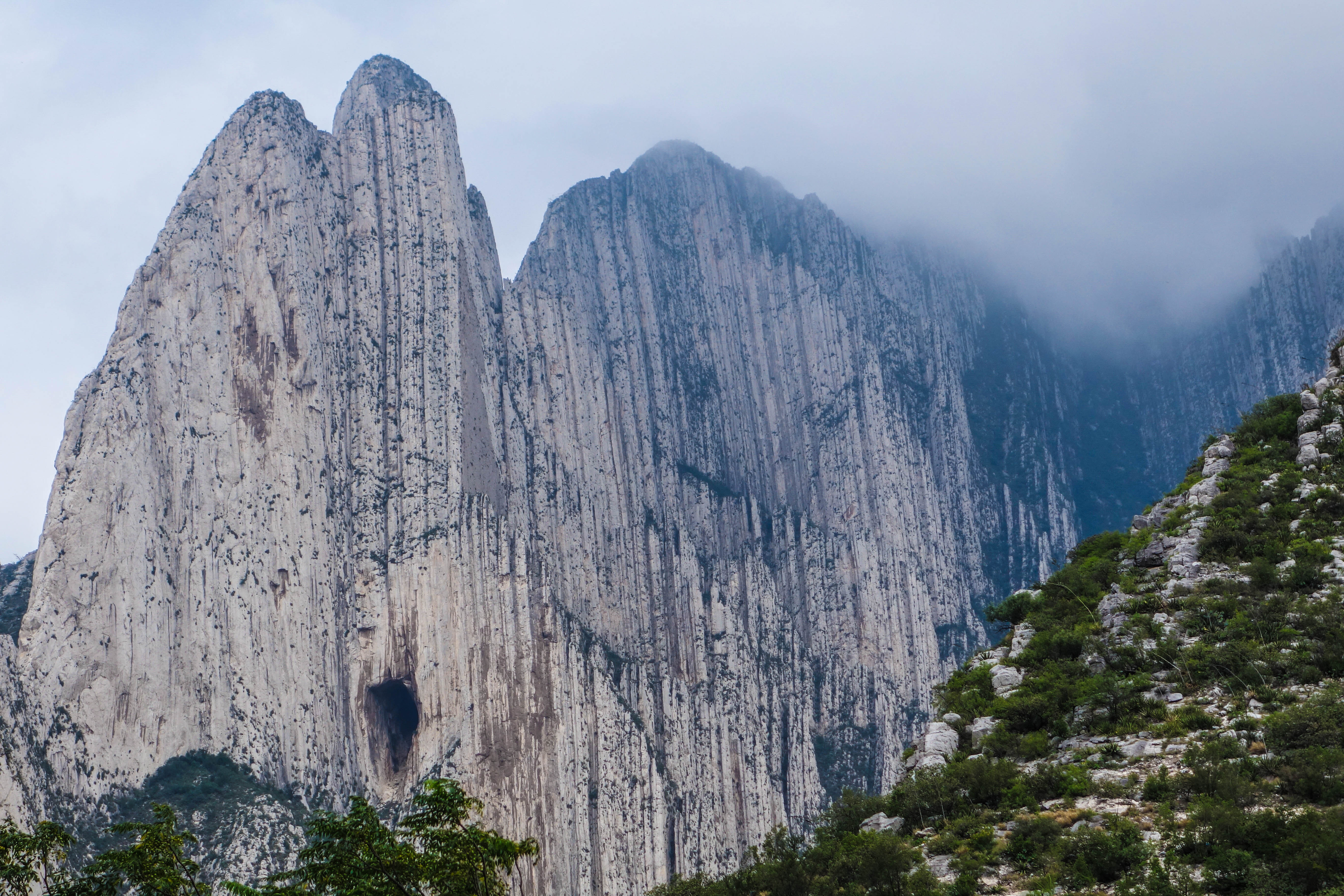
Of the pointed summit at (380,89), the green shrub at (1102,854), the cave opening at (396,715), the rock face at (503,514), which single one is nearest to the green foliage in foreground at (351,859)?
the green shrub at (1102,854)

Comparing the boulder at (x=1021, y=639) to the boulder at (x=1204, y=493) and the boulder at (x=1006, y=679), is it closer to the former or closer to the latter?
the boulder at (x=1006, y=679)

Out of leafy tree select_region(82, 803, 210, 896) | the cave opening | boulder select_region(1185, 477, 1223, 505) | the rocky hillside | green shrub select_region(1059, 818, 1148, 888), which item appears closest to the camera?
green shrub select_region(1059, 818, 1148, 888)

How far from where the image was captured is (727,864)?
94.6m

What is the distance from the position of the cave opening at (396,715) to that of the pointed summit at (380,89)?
56047 mm

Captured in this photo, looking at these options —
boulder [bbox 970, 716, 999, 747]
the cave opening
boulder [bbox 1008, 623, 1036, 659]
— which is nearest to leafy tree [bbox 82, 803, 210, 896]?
boulder [bbox 970, 716, 999, 747]

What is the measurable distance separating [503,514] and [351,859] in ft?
259

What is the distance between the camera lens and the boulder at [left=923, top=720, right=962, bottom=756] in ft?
65.3

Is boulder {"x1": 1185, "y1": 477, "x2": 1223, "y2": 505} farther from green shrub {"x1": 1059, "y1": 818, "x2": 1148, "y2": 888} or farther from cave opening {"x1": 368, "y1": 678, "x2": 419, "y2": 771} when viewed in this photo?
cave opening {"x1": 368, "y1": 678, "x2": 419, "y2": 771}

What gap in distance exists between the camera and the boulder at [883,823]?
1838 centimetres

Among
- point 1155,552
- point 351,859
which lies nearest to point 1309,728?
point 1155,552

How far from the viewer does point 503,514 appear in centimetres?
9644

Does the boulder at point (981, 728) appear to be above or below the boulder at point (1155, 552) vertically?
below

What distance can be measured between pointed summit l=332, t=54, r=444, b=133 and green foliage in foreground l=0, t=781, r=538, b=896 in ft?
311

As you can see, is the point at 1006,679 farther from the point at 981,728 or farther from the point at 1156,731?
the point at 1156,731
